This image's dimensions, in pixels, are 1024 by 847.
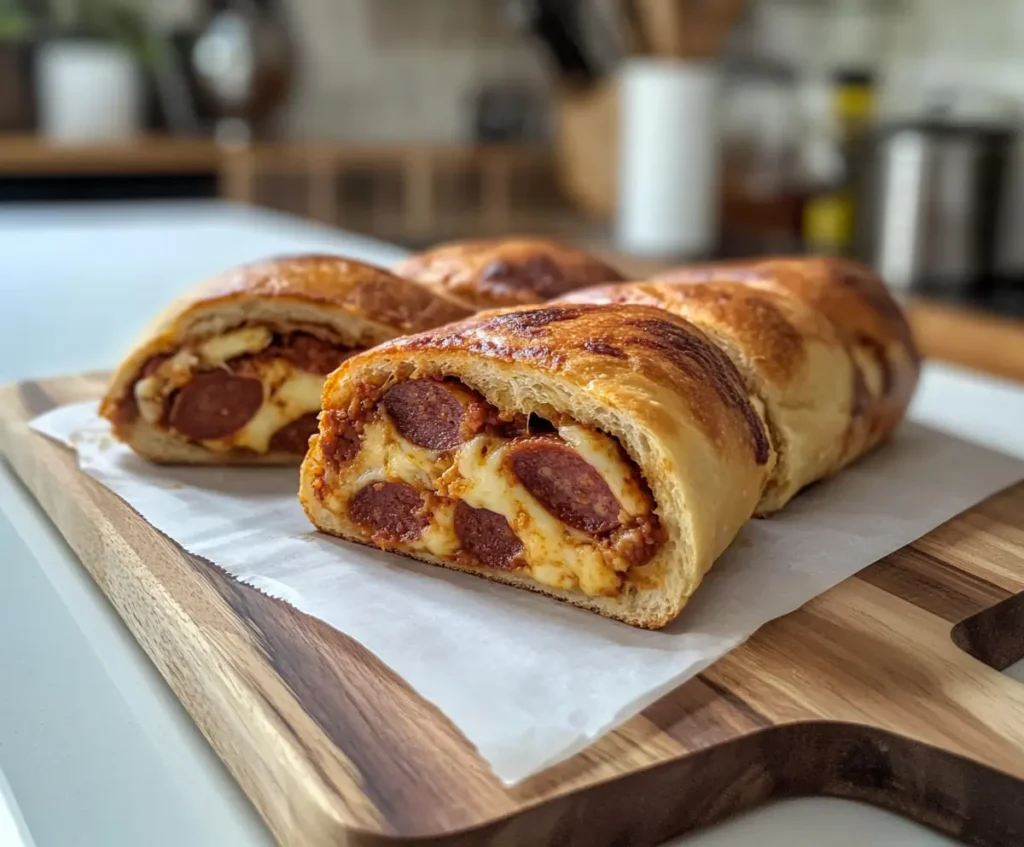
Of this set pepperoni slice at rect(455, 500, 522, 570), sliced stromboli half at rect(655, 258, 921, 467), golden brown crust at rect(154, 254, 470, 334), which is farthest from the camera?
sliced stromboli half at rect(655, 258, 921, 467)

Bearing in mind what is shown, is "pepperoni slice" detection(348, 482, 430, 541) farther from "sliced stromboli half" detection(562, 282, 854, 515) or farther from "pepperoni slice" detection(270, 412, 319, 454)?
"sliced stromboli half" detection(562, 282, 854, 515)

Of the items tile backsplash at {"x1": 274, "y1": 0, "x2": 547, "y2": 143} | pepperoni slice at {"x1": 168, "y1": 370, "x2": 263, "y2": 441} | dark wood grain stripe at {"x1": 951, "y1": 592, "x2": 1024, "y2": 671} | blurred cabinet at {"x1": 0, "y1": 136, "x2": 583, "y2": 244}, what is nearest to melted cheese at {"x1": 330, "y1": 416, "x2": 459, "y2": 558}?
pepperoni slice at {"x1": 168, "y1": 370, "x2": 263, "y2": 441}

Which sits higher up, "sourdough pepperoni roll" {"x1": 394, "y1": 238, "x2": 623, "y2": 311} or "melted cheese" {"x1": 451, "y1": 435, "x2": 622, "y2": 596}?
"sourdough pepperoni roll" {"x1": 394, "y1": 238, "x2": 623, "y2": 311}

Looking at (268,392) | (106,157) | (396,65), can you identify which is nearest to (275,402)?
(268,392)

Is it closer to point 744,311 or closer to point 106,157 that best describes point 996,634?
point 744,311

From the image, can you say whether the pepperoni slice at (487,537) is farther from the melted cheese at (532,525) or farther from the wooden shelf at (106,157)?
the wooden shelf at (106,157)

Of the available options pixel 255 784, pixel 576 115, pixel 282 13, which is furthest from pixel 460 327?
pixel 282 13

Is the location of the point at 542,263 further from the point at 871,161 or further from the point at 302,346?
the point at 871,161
